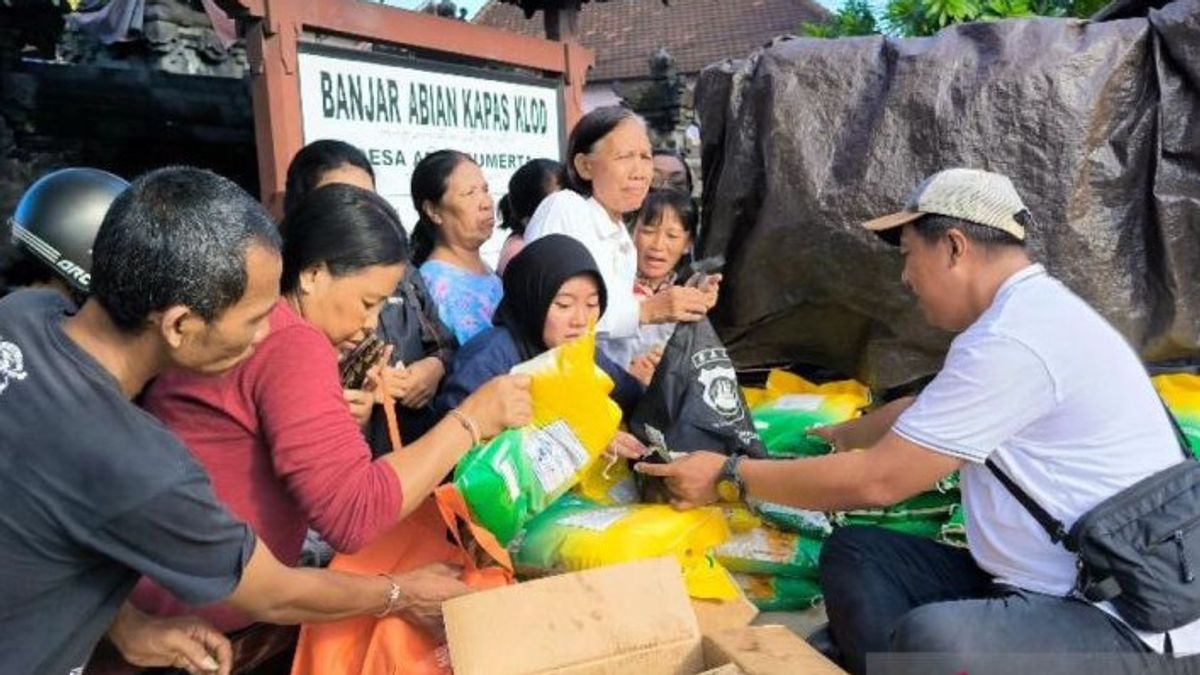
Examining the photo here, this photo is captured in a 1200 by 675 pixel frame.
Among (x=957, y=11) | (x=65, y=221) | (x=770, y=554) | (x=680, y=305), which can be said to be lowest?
(x=770, y=554)

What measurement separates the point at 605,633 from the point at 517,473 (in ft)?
1.38

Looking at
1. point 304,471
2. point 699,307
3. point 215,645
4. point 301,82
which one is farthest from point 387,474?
point 301,82

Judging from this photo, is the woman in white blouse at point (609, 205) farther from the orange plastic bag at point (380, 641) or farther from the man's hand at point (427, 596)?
the man's hand at point (427, 596)

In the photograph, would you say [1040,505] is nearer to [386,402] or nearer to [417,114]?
[386,402]

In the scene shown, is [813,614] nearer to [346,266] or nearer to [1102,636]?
[1102,636]

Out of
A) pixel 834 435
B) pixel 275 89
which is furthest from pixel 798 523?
pixel 275 89

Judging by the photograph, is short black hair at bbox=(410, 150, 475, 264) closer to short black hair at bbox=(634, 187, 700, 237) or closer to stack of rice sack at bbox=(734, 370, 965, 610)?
short black hair at bbox=(634, 187, 700, 237)

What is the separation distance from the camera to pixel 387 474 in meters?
1.84

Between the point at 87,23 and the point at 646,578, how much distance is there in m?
9.95

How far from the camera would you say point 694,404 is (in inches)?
109

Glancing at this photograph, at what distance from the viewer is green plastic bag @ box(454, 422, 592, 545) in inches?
81.5

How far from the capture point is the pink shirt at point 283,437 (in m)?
1.73

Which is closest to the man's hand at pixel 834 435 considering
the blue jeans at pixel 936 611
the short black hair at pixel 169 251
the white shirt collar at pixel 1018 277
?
the blue jeans at pixel 936 611

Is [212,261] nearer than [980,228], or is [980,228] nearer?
[212,261]
